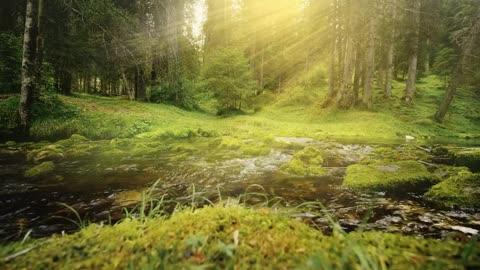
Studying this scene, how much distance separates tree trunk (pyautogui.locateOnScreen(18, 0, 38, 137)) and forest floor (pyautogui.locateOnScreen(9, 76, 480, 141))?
0.41 metres

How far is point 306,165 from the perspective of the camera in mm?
6398

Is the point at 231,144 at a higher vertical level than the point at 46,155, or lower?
higher

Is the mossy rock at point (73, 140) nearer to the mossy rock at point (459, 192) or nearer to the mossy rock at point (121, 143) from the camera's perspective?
the mossy rock at point (121, 143)

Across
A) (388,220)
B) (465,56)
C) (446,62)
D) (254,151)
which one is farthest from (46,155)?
(446,62)

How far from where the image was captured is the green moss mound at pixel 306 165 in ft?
19.6

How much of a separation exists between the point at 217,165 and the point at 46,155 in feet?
15.0

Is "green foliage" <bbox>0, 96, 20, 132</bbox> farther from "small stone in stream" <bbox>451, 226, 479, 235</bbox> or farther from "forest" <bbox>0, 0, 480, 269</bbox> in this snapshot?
"small stone in stream" <bbox>451, 226, 479, 235</bbox>

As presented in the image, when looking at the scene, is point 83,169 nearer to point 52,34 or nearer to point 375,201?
point 375,201

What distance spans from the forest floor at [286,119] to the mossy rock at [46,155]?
299cm

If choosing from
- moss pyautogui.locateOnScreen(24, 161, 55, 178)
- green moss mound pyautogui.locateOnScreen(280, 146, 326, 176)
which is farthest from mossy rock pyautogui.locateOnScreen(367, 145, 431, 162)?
moss pyautogui.locateOnScreen(24, 161, 55, 178)

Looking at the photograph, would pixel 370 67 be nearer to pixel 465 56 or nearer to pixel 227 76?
pixel 465 56

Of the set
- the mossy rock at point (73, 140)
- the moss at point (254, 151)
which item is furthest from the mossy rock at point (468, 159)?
the mossy rock at point (73, 140)

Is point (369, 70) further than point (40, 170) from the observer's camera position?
Yes

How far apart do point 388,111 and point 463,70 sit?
4.82m
